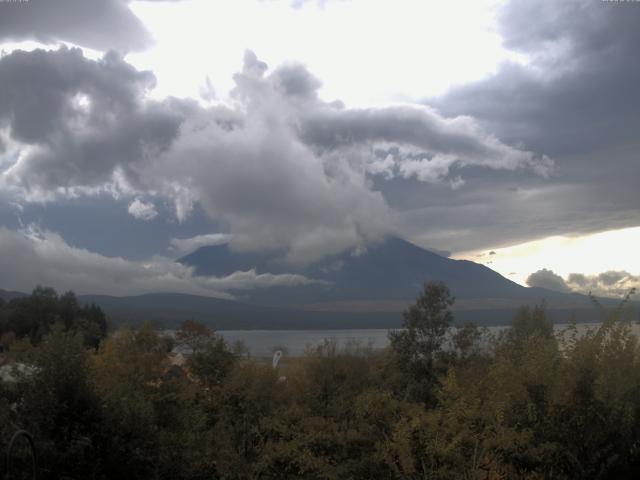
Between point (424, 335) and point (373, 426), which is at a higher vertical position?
point (424, 335)

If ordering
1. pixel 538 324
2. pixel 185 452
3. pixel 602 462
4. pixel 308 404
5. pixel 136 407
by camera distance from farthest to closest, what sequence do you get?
pixel 538 324, pixel 308 404, pixel 185 452, pixel 136 407, pixel 602 462

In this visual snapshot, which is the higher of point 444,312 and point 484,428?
point 444,312

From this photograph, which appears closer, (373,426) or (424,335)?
(373,426)

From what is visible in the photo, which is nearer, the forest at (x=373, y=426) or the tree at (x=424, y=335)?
the forest at (x=373, y=426)

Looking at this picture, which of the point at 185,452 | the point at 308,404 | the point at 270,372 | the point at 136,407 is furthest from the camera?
the point at 270,372

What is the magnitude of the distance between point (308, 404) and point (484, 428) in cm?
1288

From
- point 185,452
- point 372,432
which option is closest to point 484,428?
point 372,432

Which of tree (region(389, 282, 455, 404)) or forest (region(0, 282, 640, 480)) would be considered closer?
forest (region(0, 282, 640, 480))

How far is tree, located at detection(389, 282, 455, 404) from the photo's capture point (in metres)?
35.1

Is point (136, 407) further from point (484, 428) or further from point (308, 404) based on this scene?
point (308, 404)

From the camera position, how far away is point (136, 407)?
16750mm

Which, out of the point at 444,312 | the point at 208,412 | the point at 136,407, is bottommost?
the point at 208,412

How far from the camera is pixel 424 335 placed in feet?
118

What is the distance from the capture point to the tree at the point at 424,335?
3506 centimetres
